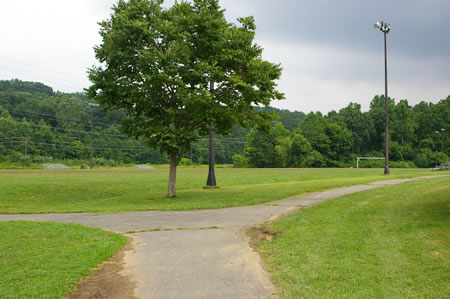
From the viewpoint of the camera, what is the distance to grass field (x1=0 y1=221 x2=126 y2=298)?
5.89m

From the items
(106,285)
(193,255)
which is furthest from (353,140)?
(106,285)

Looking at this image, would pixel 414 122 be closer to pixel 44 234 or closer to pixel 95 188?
pixel 95 188

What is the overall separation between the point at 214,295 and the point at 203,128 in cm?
1748

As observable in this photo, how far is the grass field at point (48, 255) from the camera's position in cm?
589

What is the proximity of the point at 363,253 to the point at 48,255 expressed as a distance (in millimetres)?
6275

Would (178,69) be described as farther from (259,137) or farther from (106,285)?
(259,137)

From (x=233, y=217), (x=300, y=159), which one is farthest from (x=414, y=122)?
(x=233, y=217)

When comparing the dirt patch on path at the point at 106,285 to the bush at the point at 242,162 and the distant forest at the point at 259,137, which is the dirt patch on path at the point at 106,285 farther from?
the bush at the point at 242,162

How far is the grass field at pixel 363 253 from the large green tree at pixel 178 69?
874cm

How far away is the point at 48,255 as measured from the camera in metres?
7.83

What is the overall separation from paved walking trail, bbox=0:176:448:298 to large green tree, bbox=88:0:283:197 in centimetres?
656

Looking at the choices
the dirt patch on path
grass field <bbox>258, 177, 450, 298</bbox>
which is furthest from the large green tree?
the dirt patch on path

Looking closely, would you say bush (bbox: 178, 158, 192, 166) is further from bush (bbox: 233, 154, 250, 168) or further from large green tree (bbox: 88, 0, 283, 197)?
large green tree (bbox: 88, 0, 283, 197)

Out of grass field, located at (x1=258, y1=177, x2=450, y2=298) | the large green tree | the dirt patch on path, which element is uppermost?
the large green tree
